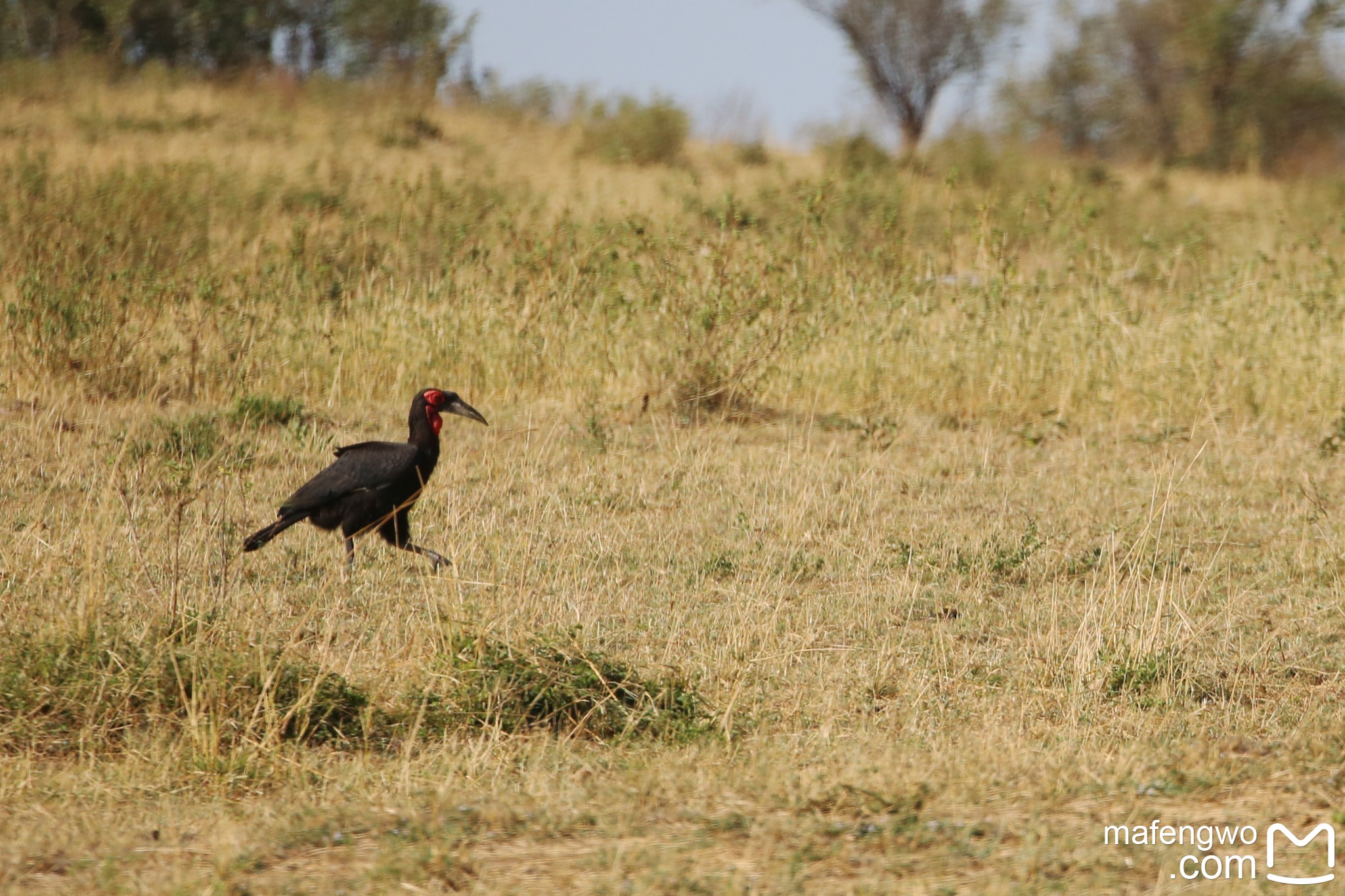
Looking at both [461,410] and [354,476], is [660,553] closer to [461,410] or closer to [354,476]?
[461,410]

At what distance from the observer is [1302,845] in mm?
3473

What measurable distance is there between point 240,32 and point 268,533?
26491 millimetres

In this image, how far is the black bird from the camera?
609cm

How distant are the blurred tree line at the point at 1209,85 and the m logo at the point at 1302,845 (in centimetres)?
2500

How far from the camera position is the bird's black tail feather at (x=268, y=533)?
583 cm

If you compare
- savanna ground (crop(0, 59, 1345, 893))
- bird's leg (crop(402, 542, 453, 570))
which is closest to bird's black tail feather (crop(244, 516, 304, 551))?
savanna ground (crop(0, 59, 1345, 893))

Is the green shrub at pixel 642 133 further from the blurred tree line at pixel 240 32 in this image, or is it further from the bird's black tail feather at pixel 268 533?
the bird's black tail feather at pixel 268 533

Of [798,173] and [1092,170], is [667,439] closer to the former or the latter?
Result: [798,173]

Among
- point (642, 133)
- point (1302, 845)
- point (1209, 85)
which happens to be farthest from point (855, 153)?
point (1302, 845)

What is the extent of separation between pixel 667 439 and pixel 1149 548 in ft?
10.4

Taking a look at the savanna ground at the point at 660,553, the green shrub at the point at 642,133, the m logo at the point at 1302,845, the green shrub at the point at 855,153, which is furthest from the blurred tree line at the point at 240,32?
the m logo at the point at 1302,845

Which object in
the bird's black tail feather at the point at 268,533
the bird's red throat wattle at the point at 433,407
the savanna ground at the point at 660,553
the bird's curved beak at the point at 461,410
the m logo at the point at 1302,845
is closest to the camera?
the m logo at the point at 1302,845

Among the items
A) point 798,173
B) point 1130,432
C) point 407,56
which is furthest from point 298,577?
point 407,56

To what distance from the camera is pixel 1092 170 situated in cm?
2220
